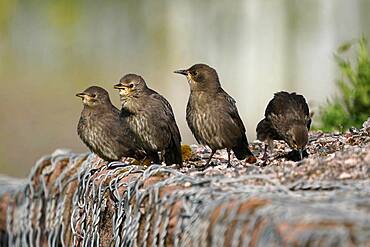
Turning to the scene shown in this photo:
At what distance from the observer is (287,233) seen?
335cm

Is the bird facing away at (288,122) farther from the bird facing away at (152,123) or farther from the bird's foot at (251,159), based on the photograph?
the bird facing away at (152,123)

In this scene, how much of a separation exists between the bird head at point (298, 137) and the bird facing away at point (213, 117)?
0.73ft

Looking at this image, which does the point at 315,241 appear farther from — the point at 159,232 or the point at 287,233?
the point at 159,232

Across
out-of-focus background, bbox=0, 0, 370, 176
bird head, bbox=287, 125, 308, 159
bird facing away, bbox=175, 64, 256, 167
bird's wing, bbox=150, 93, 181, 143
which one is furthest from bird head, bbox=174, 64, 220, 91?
out-of-focus background, bbox=0, 0, 370, 176

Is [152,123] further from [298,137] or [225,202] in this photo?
[225,202]

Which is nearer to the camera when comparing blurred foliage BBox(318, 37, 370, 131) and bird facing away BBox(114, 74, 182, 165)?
bird facing away BBox(114, 74, 182, 165)

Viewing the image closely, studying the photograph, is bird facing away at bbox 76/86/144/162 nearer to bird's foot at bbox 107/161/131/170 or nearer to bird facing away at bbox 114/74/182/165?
bird facing away at bbox 114/74/182/165

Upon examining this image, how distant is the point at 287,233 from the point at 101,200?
7.03ft

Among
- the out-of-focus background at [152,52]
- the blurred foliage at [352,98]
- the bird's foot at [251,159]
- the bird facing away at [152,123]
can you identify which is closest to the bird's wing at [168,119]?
the bird facing away at [152,123]

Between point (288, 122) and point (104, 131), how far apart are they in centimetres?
104

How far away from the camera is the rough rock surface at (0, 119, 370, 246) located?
3416mm

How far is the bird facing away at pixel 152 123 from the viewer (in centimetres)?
602

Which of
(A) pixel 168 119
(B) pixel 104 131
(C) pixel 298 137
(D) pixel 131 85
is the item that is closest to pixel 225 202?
(C) pixel 298 137

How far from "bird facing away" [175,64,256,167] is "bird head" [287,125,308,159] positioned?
0.22 meters
